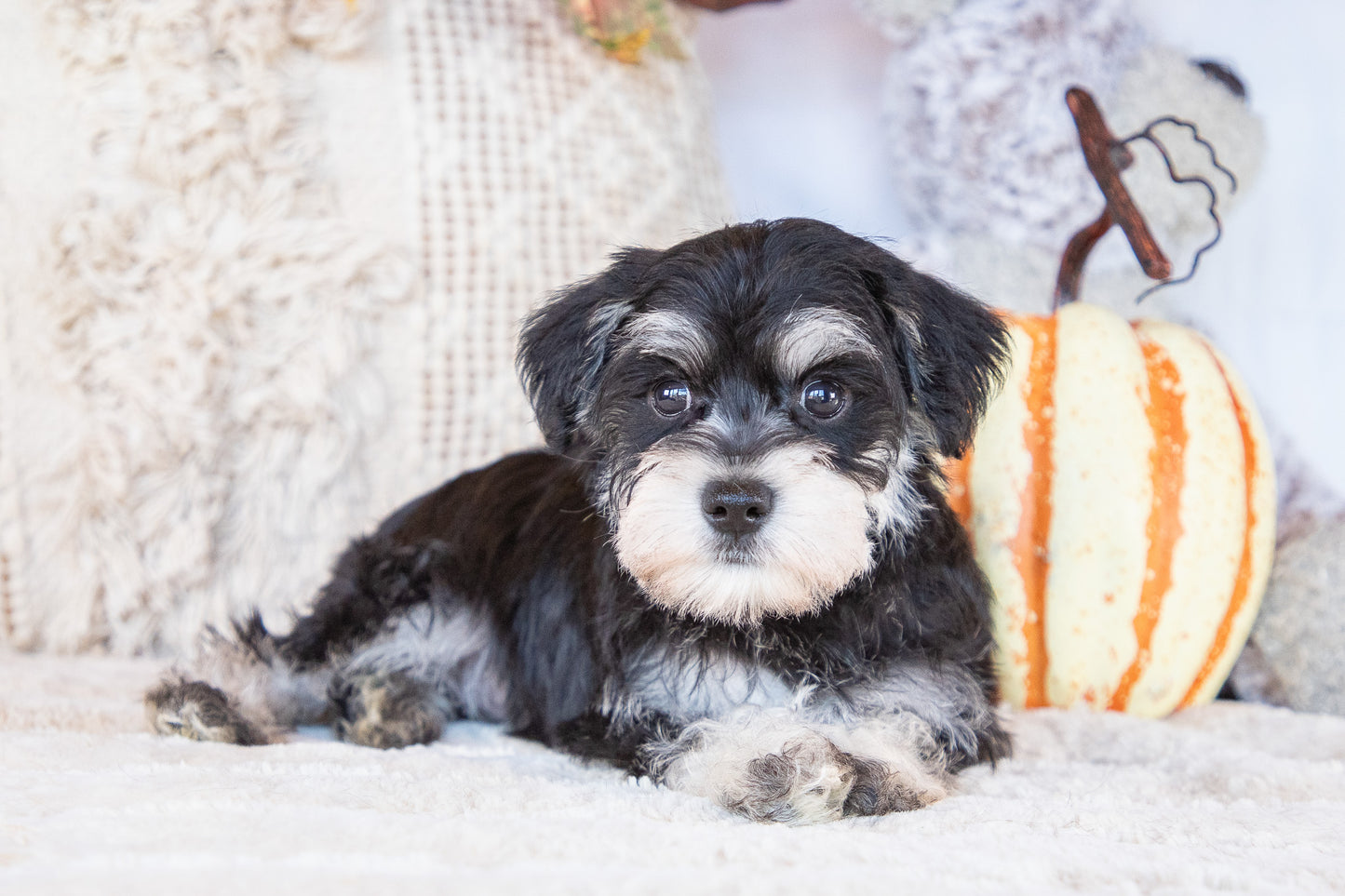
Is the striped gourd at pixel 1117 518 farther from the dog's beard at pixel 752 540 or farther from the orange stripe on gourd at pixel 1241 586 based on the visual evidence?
the dog's beard at pixel 752 540

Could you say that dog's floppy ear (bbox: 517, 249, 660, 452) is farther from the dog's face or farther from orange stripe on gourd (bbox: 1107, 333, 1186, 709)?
orange stripe on gourd (bbox: 1107, 333, 1186, 709)

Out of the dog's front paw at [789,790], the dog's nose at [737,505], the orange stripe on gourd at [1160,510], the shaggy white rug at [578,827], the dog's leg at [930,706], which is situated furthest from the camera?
the orange stripe on gourd at [1160,510]

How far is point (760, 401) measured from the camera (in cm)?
226

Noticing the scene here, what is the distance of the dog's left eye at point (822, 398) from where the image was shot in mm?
2268

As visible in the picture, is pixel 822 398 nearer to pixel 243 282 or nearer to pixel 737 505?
pixel 737 505

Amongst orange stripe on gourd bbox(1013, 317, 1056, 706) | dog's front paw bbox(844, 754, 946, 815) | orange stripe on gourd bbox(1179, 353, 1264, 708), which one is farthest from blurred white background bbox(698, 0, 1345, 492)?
dog's front paw bbox(844, 754, 946, 815)

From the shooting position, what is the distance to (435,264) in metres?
3.86

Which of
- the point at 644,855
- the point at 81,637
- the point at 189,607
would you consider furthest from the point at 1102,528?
the point at 81,637

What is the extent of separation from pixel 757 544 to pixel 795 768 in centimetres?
40

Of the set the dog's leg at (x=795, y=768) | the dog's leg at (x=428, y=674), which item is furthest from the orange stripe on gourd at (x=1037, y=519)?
the dog's leg at (x=428, y=674)

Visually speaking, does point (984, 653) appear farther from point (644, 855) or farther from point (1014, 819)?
point (644, 855)

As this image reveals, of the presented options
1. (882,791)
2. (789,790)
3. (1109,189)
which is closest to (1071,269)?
(1109,189)

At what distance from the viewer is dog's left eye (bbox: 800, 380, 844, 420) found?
2268mm

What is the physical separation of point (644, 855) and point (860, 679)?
84cm
